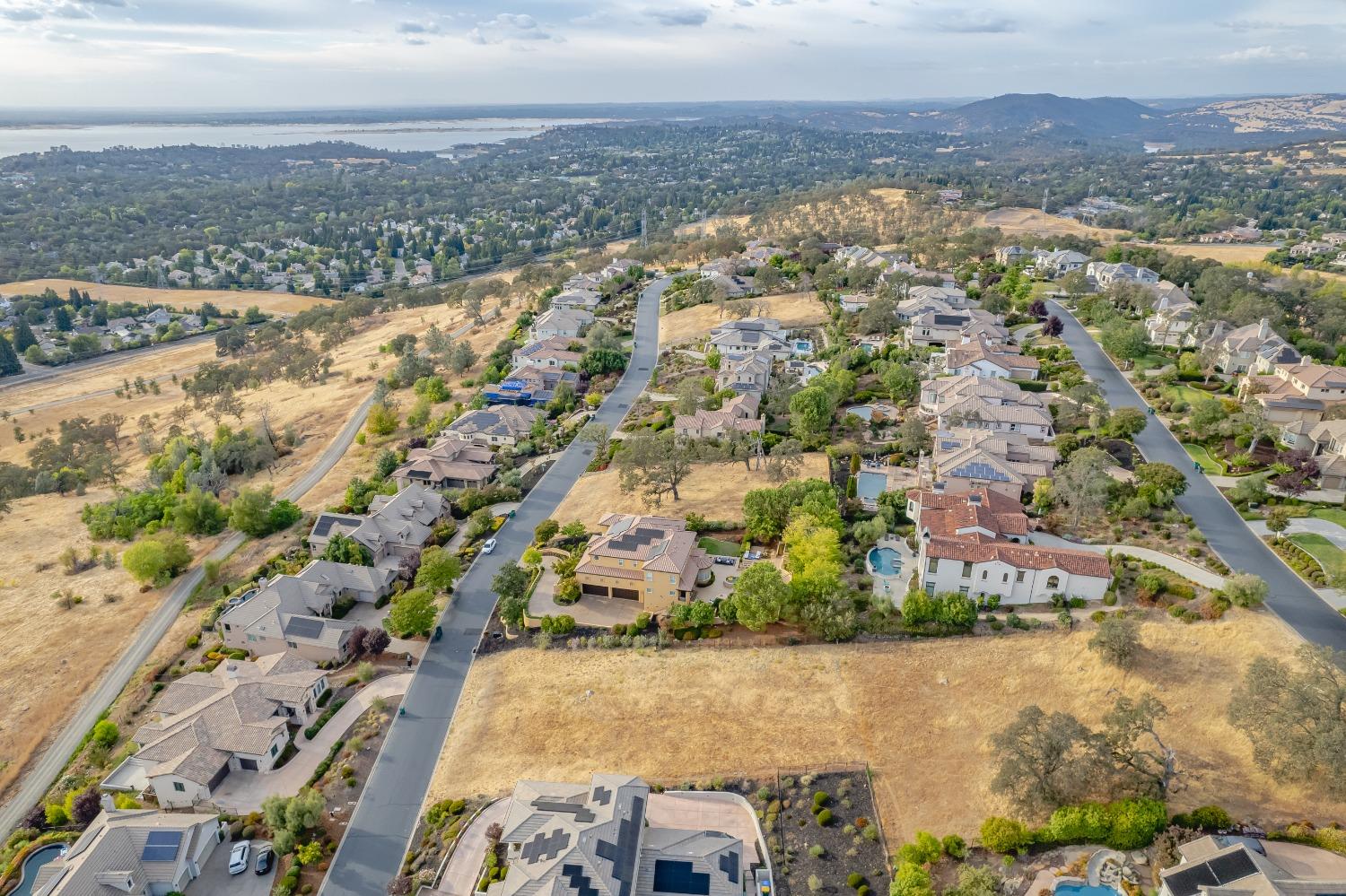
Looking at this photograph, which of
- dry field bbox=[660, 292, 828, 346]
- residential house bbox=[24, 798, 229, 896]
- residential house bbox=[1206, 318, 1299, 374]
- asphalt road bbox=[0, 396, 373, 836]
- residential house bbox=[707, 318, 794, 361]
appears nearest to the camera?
residential house bbox=[24, 798, 229, 896]

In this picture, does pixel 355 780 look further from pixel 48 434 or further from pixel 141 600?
pixel 48 434

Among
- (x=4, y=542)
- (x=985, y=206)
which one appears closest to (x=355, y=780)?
(x=4, y=542)

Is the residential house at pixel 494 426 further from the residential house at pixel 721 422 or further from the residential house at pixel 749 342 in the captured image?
the residential house at pixel 749 342

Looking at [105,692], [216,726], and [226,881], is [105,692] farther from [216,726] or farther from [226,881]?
[226,881]

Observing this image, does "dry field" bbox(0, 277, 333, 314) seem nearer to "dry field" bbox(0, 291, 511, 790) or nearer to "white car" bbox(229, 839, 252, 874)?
"dry field" bbox(0, 291, 511, 790)

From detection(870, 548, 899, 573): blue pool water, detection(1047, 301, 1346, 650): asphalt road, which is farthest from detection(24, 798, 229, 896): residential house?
detection(1047, 301, 1346, 650): asphalt road

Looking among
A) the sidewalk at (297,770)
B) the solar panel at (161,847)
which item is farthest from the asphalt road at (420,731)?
the solar panel at (161,847)
